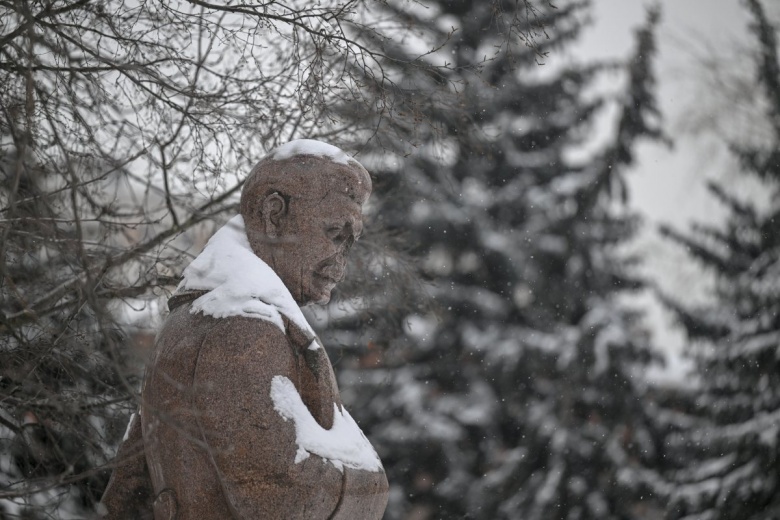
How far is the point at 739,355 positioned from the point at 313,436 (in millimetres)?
10676

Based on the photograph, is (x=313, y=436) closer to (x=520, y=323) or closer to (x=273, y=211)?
(x=273, y=211)

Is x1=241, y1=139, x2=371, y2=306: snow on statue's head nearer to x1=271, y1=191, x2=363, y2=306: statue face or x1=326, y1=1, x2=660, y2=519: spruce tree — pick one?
x1=271, y1=191, x2=363, y2=306: statue face

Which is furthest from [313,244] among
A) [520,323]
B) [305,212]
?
[520,323]

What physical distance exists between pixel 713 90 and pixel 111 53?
33.4 feet

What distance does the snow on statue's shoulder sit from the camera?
4375 mm

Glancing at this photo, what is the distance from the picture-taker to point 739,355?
13320 millimetres

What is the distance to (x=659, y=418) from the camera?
43.1 ft

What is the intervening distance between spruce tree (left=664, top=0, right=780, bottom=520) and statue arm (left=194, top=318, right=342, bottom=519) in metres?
10.0

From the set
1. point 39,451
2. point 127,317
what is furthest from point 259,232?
point 127,317

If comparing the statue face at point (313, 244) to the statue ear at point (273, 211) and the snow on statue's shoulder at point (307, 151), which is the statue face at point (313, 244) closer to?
the statue ear at point (273, 211)

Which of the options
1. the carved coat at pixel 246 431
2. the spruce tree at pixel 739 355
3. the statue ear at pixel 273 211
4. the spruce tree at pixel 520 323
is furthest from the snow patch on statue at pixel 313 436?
the spruce tree at pixel 739 355

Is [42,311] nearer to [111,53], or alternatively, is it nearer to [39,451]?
[39,451]

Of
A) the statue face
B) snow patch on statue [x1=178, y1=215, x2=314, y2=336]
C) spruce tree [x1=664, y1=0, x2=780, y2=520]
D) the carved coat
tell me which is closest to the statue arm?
the carved coat

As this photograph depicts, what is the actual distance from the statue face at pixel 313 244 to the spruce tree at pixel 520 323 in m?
6.76
